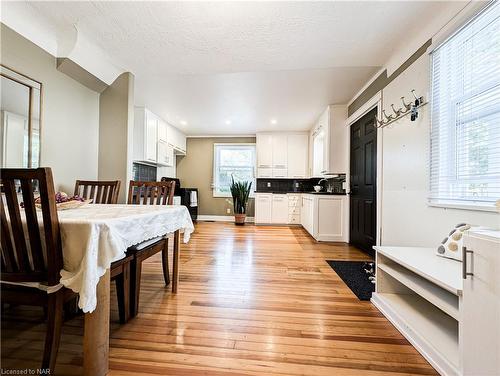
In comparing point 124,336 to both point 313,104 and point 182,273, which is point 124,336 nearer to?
point 182,273

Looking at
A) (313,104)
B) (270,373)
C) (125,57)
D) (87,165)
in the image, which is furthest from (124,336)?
(313,104)

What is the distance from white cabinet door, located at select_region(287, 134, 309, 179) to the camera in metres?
5.60

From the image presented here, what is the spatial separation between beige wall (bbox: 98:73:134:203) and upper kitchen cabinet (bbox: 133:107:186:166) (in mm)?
1539

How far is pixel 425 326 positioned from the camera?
51.0 inches

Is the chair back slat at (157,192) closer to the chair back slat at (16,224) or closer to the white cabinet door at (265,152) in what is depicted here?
the chair back slat at (16,224)

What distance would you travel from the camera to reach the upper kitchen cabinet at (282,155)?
18.4ft

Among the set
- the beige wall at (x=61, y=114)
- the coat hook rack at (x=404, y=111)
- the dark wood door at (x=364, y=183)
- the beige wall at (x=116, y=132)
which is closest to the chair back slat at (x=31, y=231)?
the beige wall at (x=61, y=114)

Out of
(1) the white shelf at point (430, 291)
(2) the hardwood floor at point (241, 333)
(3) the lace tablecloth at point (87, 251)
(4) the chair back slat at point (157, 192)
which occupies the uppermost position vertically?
(4) the chair back slat at point (157, 192)

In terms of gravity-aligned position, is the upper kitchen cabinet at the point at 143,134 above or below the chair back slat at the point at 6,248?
above

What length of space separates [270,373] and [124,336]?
0.86m

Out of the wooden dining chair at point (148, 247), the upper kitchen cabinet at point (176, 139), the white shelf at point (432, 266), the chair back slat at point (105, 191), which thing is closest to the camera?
the white shelf at point (432, 266)

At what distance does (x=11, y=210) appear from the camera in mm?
897

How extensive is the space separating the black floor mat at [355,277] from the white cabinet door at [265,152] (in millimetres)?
3296

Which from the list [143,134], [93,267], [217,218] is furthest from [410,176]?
[217,218]
